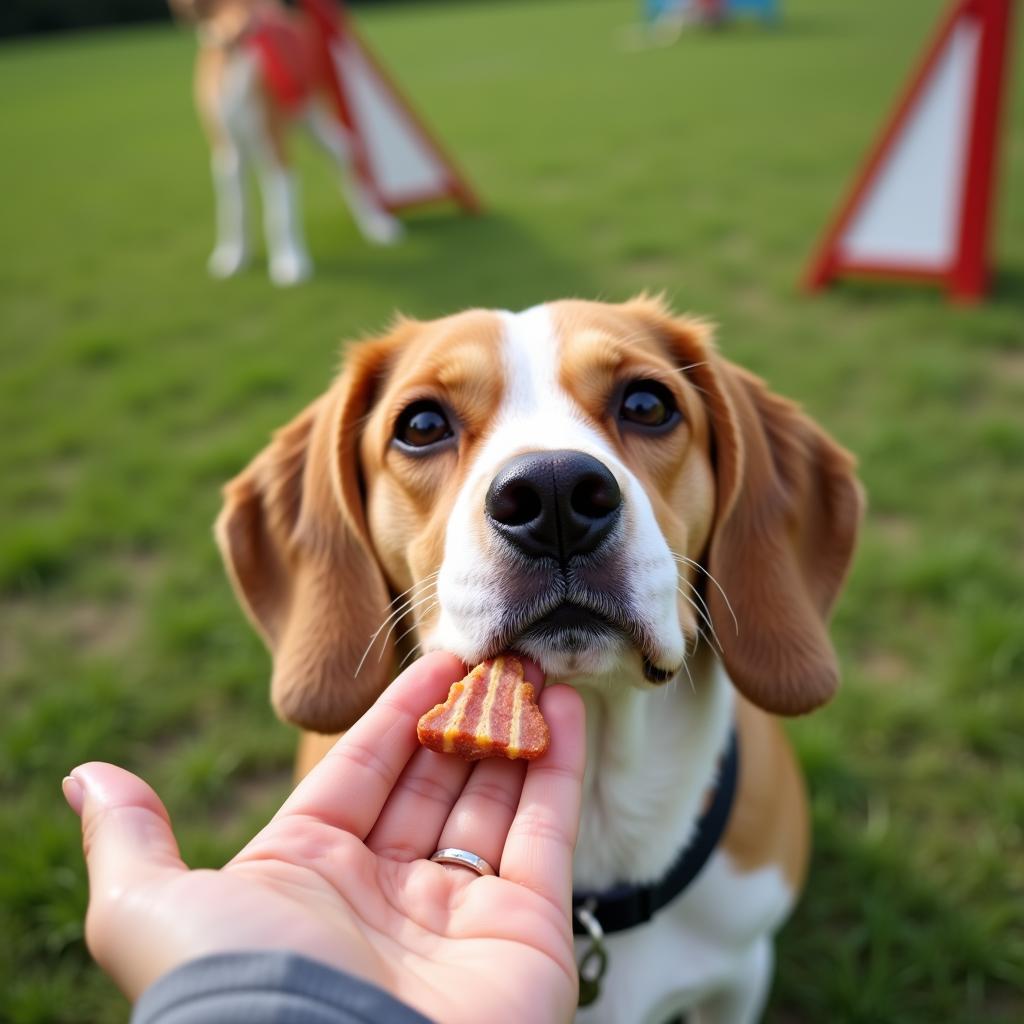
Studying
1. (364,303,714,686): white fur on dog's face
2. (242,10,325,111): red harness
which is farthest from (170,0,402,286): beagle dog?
(364,303,714,686): white fur on dog's face

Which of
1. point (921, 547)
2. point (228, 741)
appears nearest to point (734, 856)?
point (228, 741)

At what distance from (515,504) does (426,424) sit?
587 mm

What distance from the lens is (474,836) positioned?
182 centimetres

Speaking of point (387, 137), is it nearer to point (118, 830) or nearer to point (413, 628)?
point (413, 628)

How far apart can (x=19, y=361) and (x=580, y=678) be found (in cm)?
721

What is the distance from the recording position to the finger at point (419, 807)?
1828mm

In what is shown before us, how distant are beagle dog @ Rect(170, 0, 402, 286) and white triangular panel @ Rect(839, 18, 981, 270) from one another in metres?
4.88

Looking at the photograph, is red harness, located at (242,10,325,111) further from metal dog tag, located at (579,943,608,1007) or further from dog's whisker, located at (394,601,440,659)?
metal dog tag, located at (579,943,608,1007)

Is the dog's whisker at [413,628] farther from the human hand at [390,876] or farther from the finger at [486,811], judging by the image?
the finger at [486,811]

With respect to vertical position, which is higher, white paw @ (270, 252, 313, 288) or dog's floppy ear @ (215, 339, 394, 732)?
dog's floppy ear @ (215, 339, 394, 732)

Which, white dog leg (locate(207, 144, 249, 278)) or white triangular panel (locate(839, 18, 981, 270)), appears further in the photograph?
white dog leg (locate(207, 144, 249, 278))

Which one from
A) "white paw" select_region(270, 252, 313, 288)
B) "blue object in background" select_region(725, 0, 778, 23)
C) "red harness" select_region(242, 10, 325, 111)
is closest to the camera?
"red harness" select_region(242, 10, 325, 111)

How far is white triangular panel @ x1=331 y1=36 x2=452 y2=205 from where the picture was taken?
384 inches

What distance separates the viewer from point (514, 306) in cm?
760
